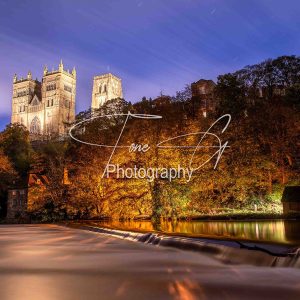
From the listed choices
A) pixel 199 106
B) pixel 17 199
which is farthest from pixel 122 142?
pixel 17 199

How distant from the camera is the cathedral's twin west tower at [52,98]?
18250 cm

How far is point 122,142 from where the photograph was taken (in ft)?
100

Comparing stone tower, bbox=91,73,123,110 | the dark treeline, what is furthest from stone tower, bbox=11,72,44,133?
the dark treeline

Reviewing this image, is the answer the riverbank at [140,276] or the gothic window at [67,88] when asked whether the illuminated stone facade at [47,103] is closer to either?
the gothic window at [67,88]

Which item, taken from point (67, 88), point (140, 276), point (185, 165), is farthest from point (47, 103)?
point (140, 276)

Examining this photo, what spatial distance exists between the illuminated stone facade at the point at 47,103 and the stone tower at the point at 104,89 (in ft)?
42.0

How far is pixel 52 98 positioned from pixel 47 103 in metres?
3.26

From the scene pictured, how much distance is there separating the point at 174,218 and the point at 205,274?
19.5 metres

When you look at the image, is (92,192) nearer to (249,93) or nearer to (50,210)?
(50,210)

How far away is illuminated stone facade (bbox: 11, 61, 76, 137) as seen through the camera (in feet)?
599

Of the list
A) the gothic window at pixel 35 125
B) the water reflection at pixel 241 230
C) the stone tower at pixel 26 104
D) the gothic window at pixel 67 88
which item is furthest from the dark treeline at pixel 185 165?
the gothic window at pixel 67 88

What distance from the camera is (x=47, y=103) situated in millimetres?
187125
